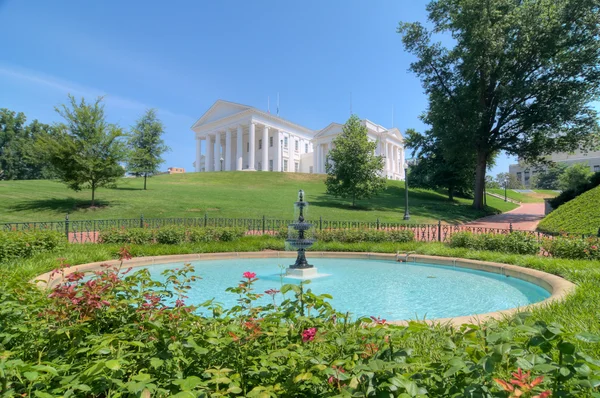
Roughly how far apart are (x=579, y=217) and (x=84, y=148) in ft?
86.7

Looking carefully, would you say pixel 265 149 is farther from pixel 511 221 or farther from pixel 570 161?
pixel 570 161

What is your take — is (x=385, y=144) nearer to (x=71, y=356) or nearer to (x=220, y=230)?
(x=220, y=230)

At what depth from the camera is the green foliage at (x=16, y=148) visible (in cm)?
5303

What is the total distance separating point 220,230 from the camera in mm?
12797

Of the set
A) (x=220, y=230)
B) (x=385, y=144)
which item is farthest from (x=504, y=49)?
(x=385, y=144)

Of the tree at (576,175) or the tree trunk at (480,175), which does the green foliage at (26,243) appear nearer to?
the tree trunk at (480,175)

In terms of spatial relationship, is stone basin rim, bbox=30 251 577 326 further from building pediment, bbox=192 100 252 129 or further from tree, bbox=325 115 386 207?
building pediment, bbox=192 100 252 129

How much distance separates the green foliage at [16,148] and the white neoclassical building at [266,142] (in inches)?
1104

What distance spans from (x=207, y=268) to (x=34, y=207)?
1856cm

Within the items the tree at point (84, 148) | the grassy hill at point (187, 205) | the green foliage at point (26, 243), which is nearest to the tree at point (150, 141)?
the grassy hill at point (187, 205)

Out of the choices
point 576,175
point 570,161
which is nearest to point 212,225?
point 576,175

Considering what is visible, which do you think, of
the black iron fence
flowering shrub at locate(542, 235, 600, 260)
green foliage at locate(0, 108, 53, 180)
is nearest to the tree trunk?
the black iron fence

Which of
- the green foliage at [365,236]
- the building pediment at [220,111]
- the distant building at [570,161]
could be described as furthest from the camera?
the distant building at [570,161]

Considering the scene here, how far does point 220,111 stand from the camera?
70.3 meters
